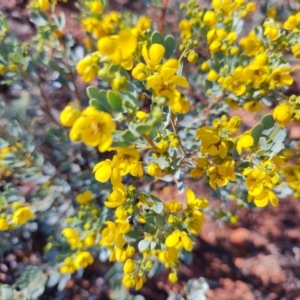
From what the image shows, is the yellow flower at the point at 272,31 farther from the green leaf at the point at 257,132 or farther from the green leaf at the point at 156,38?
the green leaf at the point at 156,38

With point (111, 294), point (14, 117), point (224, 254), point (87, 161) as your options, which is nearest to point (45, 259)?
point (111, 294)

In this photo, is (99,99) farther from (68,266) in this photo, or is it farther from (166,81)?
(68,266)

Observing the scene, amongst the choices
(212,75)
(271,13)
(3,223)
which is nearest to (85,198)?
(3,223)

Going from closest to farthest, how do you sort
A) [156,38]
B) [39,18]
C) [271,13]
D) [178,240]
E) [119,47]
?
[119,47] < [156,38] < [178,240] < [39,18] < [271,13]

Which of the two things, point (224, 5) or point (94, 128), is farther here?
point (224, 5)

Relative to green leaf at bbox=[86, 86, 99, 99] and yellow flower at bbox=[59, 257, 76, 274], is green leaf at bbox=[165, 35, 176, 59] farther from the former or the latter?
yellow flower at bbox=[59, 257, 76, 274]
